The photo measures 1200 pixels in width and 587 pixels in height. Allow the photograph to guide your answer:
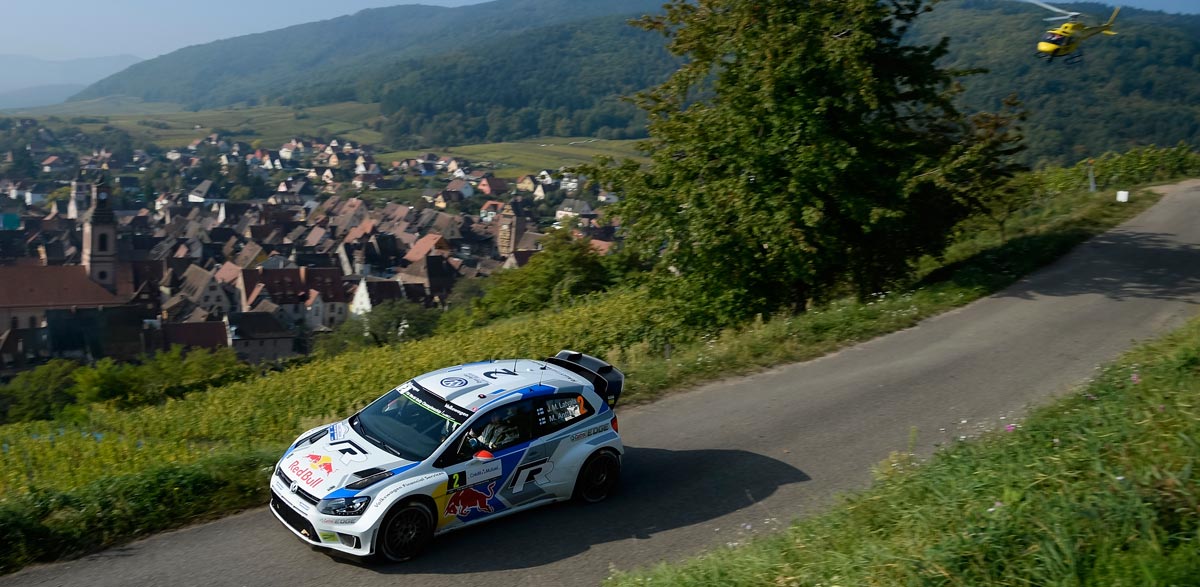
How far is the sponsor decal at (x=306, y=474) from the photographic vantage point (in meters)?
7.66

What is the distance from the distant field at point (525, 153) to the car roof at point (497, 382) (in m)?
126

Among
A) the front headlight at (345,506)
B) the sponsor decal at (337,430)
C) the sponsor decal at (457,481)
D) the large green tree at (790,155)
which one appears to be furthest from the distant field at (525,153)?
the front headlight at (345,506)

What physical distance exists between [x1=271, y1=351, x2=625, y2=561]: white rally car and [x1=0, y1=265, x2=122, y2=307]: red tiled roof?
81511 mm

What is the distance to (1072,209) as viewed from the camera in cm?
2475

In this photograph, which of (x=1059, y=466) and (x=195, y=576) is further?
(x=195, y=576)

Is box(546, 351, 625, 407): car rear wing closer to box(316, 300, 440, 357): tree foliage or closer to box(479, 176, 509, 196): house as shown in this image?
box(316, 300, 440, 357): tree foliage

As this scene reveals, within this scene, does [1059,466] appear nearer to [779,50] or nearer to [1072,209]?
[779,50]

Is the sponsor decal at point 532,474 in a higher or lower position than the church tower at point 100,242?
higher

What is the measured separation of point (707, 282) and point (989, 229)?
10.6 meters

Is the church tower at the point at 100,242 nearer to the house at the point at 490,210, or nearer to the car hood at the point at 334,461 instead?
the house at the point at 490,210

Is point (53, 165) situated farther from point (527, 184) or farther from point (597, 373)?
point (597, 373)

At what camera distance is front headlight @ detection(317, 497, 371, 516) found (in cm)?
731

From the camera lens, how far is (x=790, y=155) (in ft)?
55.6

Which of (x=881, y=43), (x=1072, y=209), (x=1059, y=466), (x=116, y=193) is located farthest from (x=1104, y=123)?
(x=116, y=193)
